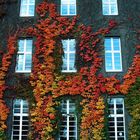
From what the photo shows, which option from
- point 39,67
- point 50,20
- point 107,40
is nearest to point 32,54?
point 39,67

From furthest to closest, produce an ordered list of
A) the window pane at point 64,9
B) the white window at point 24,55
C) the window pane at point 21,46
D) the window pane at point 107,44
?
1. the window pane at point 64,9
2. the window pane at point 21,46
3. the window pane at point 107,44
4. the white window at point 24,55

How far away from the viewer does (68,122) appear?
19.7 meters

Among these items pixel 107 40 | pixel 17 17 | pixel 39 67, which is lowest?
pixel 39 67

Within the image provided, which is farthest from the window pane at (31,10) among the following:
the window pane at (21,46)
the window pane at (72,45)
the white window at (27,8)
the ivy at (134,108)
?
the ivy at (134,108)

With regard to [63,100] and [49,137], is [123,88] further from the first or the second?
[49,137]

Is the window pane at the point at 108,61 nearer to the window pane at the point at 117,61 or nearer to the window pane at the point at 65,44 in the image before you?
the window pane at the point at 117,61

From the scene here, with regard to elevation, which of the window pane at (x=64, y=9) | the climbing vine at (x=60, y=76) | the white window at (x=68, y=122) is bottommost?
the white window at (x=68, y=122)

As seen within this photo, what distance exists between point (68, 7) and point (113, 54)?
4054mm

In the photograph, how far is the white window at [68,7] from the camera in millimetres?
22083

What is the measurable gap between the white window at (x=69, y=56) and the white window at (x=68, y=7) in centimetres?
179

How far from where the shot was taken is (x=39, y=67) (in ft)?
67.2

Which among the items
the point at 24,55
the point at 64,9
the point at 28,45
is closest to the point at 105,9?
the point at 64,9

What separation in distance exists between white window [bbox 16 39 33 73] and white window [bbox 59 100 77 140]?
9.77 feet

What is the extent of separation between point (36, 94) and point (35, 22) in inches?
176
